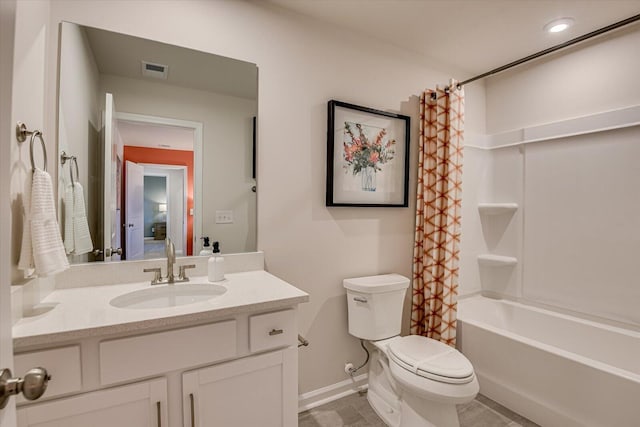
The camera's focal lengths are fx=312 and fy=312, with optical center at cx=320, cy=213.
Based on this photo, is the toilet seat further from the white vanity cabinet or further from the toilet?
the white vanity cabinet

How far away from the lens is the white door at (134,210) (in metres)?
1.52

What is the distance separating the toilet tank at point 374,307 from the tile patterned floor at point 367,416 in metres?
0.44

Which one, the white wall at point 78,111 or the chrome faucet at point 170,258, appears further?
the chrome faucet at point 170,258

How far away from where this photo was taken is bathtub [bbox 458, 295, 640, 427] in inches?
61.8

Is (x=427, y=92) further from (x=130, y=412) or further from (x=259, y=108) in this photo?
(x=130, y=412)

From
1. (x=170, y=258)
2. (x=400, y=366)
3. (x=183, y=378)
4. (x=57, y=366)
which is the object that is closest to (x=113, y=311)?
(x=57, y=366)

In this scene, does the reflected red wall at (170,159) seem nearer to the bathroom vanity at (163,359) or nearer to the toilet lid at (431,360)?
the bathroom vanity at (163,359)

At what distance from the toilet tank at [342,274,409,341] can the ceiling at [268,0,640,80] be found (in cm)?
168

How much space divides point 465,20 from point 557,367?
84.7 inches

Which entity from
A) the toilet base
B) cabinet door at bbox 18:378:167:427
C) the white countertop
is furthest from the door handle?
the toilet base

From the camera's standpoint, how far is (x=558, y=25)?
2035 millimetres

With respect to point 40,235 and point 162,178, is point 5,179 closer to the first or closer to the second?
point 40,235

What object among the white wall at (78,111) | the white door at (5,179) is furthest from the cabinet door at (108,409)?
the white wall at (78,111)

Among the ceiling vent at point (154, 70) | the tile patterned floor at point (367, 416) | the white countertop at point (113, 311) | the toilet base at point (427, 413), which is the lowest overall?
the tile patterned floor at point (367, 416)
